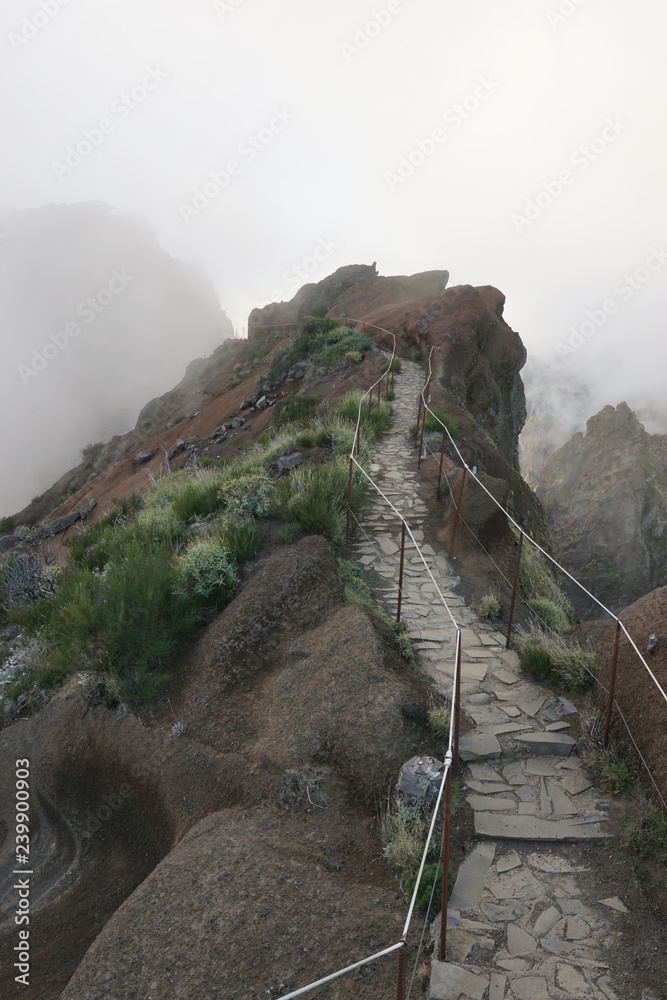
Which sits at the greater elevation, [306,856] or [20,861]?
[20,861]

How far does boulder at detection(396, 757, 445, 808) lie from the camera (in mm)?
4320

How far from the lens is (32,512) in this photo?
32656mm

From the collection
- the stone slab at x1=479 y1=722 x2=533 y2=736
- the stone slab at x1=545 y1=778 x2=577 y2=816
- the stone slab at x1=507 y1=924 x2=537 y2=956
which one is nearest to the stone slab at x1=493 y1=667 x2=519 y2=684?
the stone slab at x1=479 y1=722 x2=533 y2=736

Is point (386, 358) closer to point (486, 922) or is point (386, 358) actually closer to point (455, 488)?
point (455, 488)

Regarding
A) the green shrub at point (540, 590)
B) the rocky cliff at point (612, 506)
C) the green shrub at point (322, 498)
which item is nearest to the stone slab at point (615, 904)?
the green shrub at point (540, 590)

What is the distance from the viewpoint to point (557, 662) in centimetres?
606

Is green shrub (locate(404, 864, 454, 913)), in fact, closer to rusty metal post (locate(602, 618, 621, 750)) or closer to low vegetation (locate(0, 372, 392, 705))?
rusty metal post (locate(602, 618, 621, 750))

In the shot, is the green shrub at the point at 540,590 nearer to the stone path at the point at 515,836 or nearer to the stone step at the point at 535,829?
the stone path at the point at 515,836

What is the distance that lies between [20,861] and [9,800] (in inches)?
26.5

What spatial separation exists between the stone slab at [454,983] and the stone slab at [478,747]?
1.85 meters

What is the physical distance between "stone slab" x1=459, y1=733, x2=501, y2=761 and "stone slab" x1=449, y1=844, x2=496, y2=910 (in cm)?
87

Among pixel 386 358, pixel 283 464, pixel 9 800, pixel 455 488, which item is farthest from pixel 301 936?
pixel 386 358

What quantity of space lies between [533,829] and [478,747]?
0.87 metres

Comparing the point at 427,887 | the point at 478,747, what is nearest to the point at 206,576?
the point at 478,747
